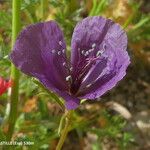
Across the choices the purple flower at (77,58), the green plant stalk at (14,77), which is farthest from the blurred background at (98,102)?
the purple flower at (77,58)

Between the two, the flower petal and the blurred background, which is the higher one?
the flower petal

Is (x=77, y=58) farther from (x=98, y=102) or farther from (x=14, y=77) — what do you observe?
(x=98, y=102)

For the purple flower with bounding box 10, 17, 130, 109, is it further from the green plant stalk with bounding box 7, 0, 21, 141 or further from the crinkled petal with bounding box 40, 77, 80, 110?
the green plant stalk with bounding box 7, 0, 21, 141

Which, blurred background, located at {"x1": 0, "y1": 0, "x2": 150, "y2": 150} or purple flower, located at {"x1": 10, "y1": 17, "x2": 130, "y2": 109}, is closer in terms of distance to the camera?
purple flower, located at {"x1": 10, "y1": 17, "x2": 130, "y2": 109}

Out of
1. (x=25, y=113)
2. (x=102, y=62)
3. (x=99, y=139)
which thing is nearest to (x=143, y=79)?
(x=99, y=139)

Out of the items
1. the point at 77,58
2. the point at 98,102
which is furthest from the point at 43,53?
the point at 98,102

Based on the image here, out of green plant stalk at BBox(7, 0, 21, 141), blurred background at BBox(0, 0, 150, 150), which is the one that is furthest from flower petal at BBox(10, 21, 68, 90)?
blurred background at BBox(0, 0, 150, 150)

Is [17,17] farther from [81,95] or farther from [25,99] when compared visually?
[25,99]
